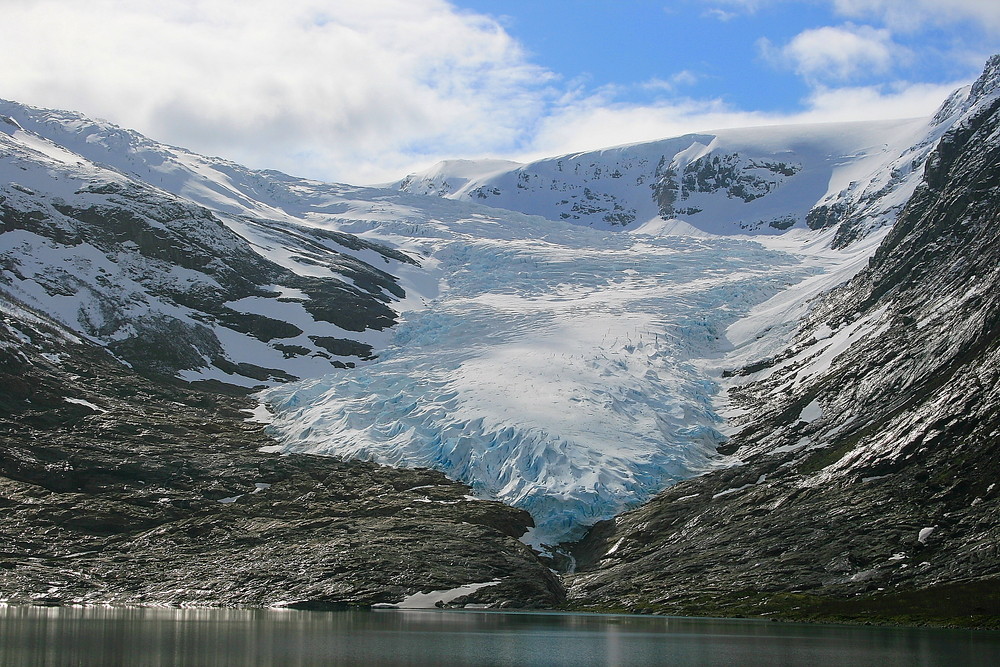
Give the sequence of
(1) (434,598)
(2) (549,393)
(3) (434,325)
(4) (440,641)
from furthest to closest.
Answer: (3) (434,325)
(2) (549,393)
(1) (434,598)
(4) (440,641)

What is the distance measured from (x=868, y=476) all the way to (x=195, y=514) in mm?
60917

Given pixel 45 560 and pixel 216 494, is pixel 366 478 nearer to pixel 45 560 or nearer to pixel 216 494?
pixel 216 494

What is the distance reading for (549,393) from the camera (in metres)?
118

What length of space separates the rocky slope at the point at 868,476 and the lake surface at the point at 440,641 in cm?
870

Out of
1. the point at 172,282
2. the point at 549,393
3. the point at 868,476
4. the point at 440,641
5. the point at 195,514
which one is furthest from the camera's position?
the point at 172,282

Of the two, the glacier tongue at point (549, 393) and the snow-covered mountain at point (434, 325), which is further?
the snow-covered mountain at point (434, 325)

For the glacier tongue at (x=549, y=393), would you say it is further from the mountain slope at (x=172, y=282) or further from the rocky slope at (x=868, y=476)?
the mountain slope at (x=172, y=282)

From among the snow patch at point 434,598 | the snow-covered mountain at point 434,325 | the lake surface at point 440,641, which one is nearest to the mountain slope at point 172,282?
the snow-covered mountain at point 434,325

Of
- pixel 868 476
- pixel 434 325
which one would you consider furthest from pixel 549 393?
pixel 868 476

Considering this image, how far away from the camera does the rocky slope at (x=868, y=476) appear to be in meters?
77.8

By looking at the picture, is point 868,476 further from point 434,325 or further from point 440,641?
point 434,325

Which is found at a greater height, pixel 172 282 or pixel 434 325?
pixel 172 282

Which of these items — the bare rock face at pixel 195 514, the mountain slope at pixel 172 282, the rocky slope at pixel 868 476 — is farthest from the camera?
the mountain slope at pixel 172 282

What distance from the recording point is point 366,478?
343ft
